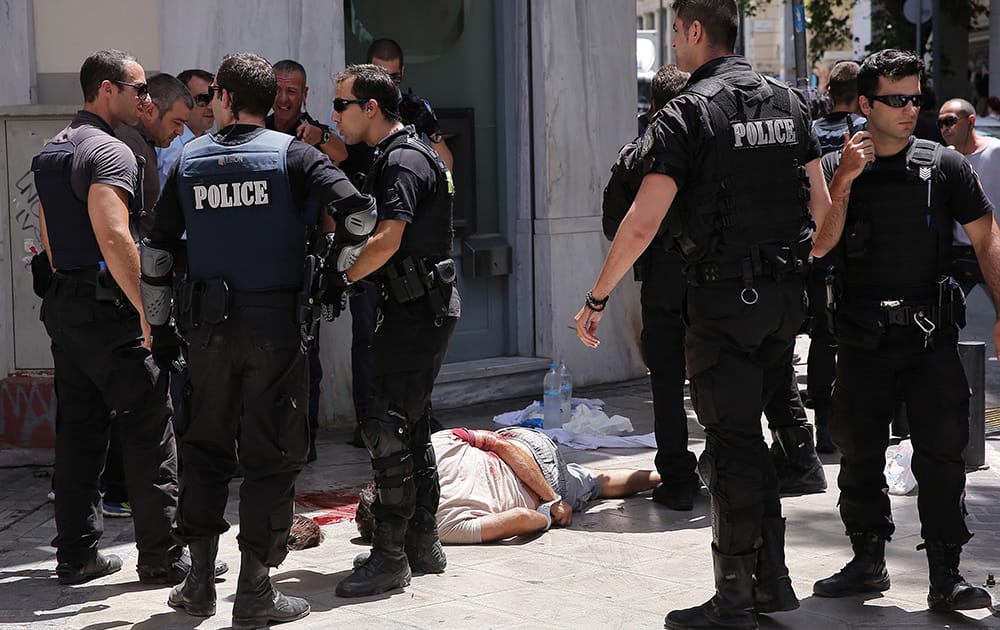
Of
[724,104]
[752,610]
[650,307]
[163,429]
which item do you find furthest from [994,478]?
[163,429]

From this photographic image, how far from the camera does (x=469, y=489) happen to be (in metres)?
6.21

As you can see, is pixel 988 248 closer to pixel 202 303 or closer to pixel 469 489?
pixel 469 489

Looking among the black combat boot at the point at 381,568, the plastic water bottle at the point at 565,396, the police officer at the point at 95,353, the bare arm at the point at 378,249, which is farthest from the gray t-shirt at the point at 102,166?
the plastic water bottle at the point at 565,396

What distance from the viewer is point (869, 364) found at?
5.21 metres

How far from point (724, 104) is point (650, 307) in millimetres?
2065

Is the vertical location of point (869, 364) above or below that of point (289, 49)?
below

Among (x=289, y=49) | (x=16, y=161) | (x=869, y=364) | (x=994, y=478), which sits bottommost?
(x=994, y=478)

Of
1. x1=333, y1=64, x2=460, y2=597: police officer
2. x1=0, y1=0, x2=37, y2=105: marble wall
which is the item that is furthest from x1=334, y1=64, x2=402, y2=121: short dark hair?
x1=0, y1=0, x2=37, y2=105: marble wall

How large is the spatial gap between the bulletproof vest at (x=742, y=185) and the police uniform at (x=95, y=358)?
7.32ft

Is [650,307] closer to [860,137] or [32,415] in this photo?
[860,137]

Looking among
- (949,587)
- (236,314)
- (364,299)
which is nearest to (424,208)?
(236,314)

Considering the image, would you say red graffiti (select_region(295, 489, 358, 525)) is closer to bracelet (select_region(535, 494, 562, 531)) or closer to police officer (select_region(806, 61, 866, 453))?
bracelet (select_region(535, 494, 562, 531))

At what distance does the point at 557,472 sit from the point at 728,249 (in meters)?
2.10

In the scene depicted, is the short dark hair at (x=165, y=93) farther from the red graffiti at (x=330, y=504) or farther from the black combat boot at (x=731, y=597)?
the black combat boot at (x=731, y=597)
